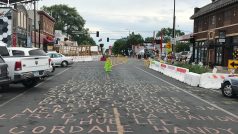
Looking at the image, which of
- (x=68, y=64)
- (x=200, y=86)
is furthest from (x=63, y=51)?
(x=200, y=86)

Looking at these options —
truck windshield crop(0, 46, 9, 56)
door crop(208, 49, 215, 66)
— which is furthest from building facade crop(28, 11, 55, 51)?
truck windshield crop(0, 46, 9, 56)

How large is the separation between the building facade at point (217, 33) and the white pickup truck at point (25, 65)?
26627mm

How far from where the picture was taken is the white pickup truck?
16203mm

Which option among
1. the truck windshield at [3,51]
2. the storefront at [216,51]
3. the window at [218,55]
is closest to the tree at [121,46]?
the storefront at [216,51]

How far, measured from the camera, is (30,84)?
18.9 meters

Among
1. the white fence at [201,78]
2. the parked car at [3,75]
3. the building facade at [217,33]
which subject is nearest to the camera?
the parked car at [3,75]

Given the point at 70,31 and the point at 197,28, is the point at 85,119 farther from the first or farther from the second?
the point at 70,31

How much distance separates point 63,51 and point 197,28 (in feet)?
99.7

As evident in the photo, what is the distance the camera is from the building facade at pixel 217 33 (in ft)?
137

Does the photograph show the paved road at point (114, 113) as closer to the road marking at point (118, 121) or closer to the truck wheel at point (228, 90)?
the road marking at point (118, 121)

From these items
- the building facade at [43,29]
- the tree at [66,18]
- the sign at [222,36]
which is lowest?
the sign at [222,36]

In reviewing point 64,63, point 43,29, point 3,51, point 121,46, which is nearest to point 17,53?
point 3,51

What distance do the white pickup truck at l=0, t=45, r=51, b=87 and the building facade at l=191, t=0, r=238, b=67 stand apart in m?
26.6

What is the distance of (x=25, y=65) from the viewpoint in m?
16.7
